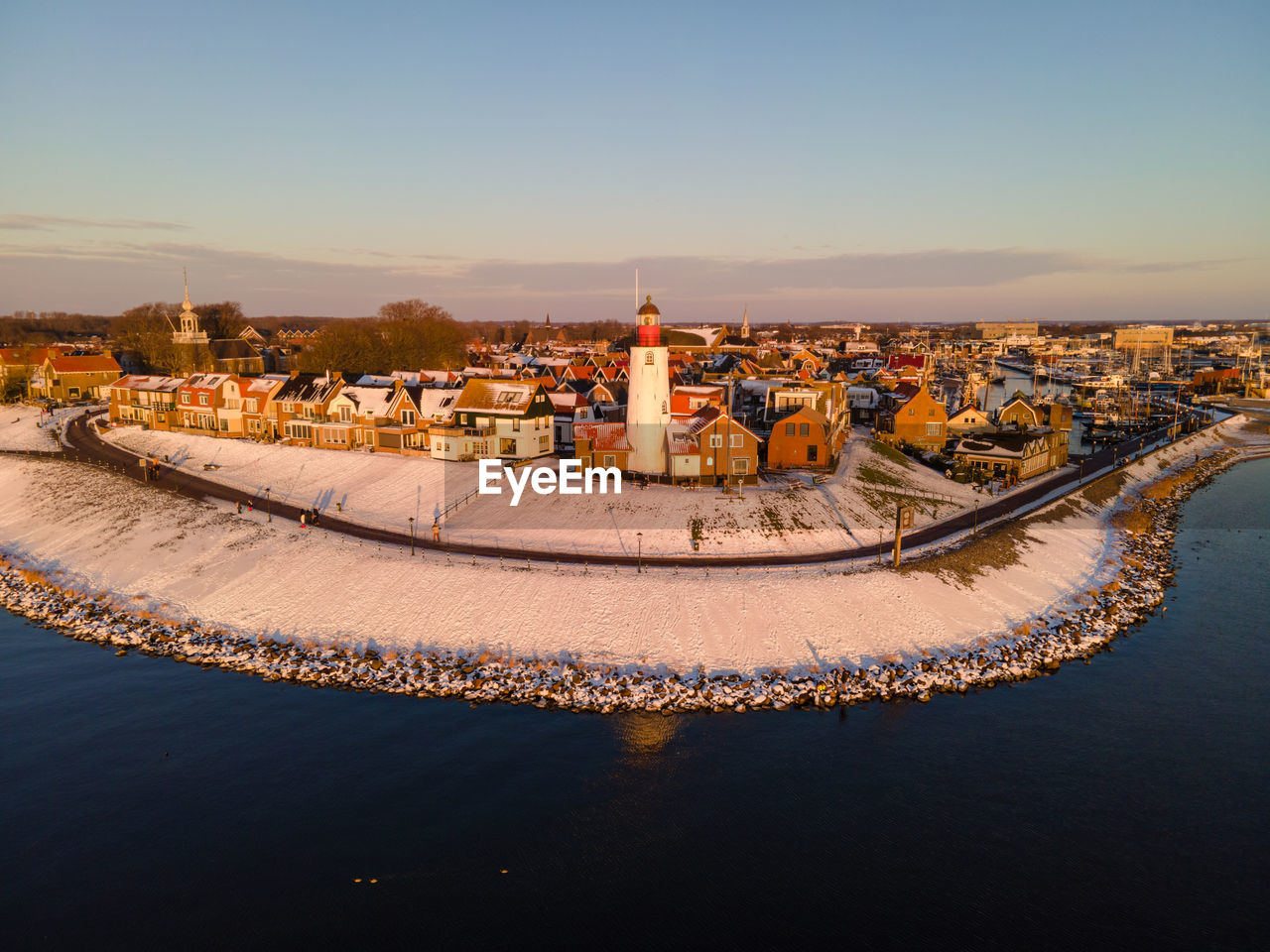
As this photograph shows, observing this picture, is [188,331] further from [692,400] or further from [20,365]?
[692,400]

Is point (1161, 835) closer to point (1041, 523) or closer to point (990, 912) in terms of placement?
point (990, 912)

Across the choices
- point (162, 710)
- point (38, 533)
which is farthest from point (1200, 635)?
point (38, 533)

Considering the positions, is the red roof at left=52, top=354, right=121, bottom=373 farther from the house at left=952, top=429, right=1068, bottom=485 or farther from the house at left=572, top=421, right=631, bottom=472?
the house at left=952, top=429, right=1068, bottom=485

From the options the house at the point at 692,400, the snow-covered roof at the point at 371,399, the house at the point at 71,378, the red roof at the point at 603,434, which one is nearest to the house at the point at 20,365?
the house at the point at 71,378

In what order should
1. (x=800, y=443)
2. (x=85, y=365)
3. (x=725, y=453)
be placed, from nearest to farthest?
(x=725, y=453)
(x=800, y=443)
(x=85, y=365)

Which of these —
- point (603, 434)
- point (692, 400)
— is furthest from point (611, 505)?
point (692, 400)

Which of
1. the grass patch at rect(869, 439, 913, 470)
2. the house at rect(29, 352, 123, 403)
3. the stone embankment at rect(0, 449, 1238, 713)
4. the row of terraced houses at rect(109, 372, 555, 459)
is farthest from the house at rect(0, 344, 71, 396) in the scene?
the grass patch at rect(869, 439, 913, 470)
